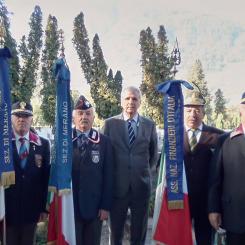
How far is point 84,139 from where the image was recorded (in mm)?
4262

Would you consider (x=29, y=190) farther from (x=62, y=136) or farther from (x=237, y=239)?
(x=237, y=239)

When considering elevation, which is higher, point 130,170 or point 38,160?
point 38,160

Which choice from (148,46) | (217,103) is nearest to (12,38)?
(148,46)

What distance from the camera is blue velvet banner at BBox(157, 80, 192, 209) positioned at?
4191 millimetres

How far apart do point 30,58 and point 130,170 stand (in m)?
18.2

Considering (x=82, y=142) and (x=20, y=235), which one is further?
(x=82, y=142)

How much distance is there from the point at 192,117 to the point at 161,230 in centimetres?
123

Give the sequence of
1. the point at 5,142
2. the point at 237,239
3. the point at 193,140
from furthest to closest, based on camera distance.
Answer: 1. the point at 193,140
2. the point at 5,142
3. the point at 237,239

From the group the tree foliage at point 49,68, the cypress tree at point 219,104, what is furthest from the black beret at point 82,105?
the cypress tree at point 219,104

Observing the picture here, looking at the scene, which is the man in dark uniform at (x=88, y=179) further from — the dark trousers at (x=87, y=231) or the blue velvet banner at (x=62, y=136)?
the blue velvet banner at (x=62, y=136)

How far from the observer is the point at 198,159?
422cm

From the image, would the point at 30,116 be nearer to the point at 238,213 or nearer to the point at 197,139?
the point at 197,139

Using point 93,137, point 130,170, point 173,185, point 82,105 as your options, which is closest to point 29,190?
point 93,137

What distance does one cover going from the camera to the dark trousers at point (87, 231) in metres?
4.16
